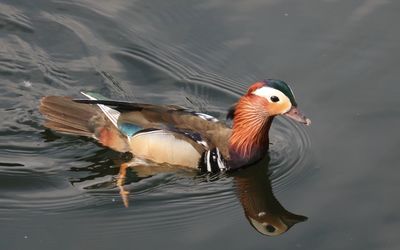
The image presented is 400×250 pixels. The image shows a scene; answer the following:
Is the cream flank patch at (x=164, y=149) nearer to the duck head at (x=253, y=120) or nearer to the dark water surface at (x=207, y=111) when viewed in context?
the dark water surface at (x=207, y=111)

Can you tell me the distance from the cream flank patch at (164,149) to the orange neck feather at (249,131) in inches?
16.2

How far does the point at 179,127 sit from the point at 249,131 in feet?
2.12

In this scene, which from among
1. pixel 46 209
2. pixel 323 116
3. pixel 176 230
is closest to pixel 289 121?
pixel 323 116

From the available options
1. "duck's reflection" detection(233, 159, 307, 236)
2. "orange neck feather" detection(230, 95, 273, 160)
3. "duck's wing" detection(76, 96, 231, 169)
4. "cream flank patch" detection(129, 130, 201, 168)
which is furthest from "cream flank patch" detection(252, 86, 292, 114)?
"cream flank patch" detection(129, 130, 201, 168)

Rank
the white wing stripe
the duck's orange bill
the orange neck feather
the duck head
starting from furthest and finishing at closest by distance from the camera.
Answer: the white wing stripe, the orange neck feather, the duck head, the duck's orange bill

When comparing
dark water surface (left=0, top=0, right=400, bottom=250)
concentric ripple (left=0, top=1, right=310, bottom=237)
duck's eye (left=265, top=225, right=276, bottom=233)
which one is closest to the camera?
dark water surface (left=0, top=0, right=400, bottom=250)

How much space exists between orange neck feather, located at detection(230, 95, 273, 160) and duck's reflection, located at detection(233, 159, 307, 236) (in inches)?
6.3

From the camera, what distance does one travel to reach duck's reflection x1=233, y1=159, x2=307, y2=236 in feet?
23.3

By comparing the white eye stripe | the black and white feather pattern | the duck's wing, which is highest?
the white eye stripe

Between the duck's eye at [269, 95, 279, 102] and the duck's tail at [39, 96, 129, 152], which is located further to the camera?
the duck's tail at [39, 96, 129, 152]

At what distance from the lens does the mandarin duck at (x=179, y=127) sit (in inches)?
306

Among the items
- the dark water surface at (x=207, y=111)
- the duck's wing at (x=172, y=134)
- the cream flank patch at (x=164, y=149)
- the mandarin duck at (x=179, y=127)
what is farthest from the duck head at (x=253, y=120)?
the cream flank patch at (x=164, y=149)

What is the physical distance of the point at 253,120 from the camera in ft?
26.0

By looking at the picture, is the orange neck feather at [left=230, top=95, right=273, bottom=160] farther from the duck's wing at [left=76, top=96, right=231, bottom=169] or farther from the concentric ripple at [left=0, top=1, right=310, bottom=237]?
the concentric ripple at [left=0, top=1, right=310, bottom=237]
